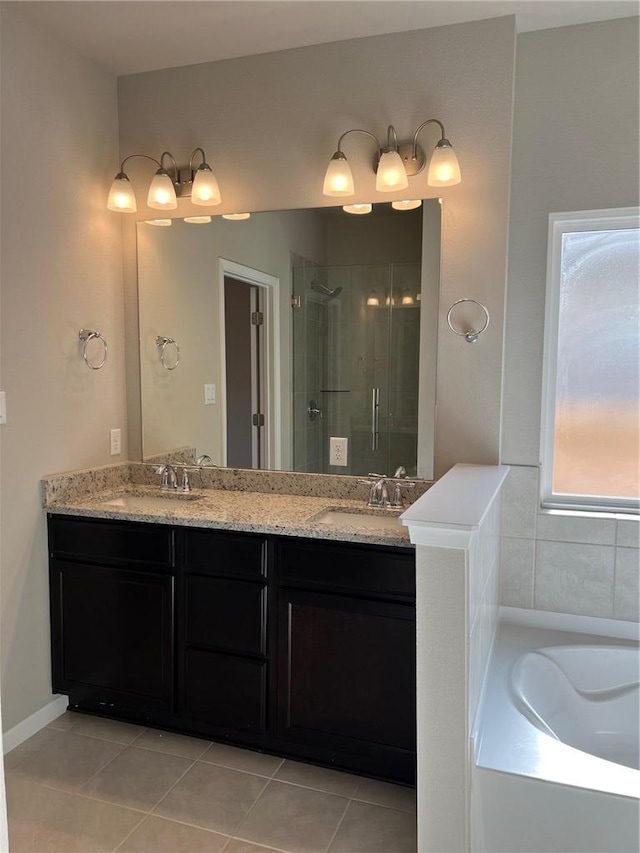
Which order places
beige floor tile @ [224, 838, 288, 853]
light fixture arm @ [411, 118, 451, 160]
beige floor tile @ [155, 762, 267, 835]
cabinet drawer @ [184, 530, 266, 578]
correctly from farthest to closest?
light fixture arm @ [411, 118, 451, 160], cabinet drawer @ [184, 530, 266, 578], beige floor tile @ [155, 762, 267, 835], beige floor tile @ [224, 838, 288, 853]

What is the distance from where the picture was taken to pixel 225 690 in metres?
2.40

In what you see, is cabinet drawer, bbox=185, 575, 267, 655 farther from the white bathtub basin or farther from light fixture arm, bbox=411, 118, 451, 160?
light fixture arm, bbox=411, 118, 451, 160

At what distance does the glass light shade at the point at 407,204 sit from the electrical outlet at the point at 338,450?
3.08 ft

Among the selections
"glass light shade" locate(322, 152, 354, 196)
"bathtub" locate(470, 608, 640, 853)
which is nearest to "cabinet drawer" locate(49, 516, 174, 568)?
"bathtub" locate(470, 608, 640, 853)

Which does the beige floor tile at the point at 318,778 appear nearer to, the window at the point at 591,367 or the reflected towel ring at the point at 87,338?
the window at the point at 591,367

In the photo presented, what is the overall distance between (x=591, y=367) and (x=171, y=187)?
73.7 inches

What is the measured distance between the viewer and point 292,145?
2689 millimetres

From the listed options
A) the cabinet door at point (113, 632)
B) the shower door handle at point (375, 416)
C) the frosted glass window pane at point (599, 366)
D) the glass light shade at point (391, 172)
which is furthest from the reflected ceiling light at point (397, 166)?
the cabinet door at point (113, 632)

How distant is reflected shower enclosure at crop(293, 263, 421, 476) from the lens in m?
2.58

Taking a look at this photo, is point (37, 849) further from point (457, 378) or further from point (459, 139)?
point (459, 139)

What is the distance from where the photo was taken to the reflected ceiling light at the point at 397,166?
2.36m

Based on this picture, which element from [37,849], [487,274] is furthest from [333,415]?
[37,849]

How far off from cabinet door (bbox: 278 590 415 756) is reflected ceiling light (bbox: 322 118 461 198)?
4.94 ft

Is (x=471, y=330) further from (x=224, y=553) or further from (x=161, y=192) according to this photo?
(x=161, y=192)
